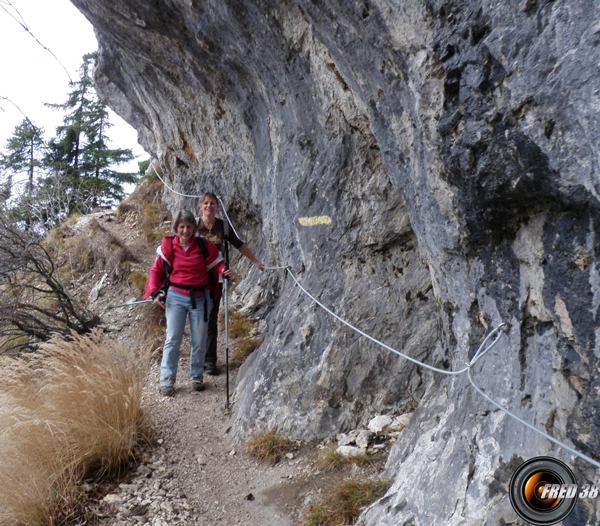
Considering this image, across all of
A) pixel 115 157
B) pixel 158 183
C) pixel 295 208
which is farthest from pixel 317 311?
pixel 115 157

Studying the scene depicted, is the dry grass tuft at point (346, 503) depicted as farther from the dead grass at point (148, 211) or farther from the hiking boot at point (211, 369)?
the dead grass at point (148, 211)

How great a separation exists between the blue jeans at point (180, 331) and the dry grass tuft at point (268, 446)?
1.64 m

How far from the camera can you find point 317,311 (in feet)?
15.6

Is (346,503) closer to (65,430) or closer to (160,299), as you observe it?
(65,430)

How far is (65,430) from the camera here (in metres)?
3.88

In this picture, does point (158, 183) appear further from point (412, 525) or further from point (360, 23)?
point (412, 525)

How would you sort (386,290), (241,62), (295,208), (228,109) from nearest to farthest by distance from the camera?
(386,290)
(295,208)
(241,62)
(228,109)

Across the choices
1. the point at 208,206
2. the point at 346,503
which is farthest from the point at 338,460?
the point at 208,206

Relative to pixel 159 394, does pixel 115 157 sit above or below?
above

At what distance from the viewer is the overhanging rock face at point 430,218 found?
182 cm

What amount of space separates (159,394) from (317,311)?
7.98 feet

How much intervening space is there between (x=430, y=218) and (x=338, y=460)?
7.09ft

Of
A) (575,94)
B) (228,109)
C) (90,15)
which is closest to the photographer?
(575,94)

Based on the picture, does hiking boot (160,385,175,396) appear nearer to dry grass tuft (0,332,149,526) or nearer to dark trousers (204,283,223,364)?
dry grass tuft (0,332,149,526)
